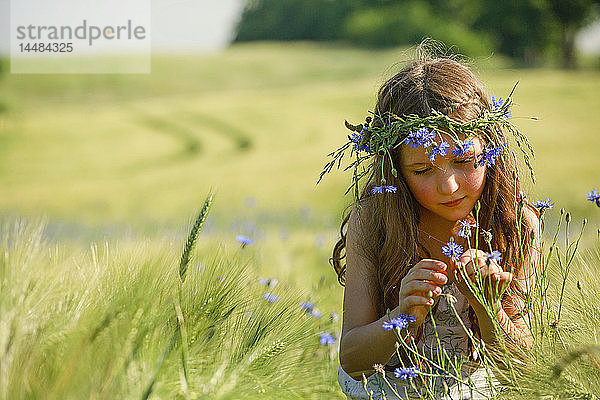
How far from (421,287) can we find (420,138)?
41 cm

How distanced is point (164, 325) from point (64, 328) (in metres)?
0.21

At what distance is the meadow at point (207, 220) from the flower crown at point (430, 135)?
374 millimetres

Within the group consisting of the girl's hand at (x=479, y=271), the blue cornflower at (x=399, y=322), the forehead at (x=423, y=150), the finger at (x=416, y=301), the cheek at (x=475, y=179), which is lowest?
the blue cornflower at (x=399, y=322)

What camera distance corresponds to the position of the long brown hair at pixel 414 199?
202cm

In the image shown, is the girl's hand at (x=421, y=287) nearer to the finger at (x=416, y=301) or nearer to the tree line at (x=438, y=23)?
the finger at (x=416, y=301)

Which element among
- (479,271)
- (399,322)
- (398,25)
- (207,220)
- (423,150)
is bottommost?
(398,25)

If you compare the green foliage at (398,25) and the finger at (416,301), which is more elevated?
the finger at (416,301)

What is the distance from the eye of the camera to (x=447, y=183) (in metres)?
1.84

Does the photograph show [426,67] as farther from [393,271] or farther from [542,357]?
[542,357]

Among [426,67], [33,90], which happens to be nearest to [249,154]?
[33,90]

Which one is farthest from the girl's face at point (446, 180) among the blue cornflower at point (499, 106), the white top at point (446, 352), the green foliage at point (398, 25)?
the green foliage at point (398, 25)

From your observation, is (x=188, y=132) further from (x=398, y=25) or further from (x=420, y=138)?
(x=420, y=138)

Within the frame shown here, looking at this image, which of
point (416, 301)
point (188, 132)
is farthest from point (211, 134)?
point (416, 301)

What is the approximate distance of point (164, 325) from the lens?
56.3 inches
